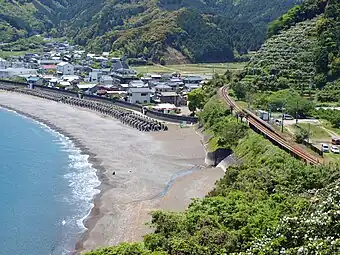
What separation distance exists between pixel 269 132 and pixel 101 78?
50.8 metres

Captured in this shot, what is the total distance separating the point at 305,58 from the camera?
6022 centimetres

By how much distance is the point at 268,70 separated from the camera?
61.8 m

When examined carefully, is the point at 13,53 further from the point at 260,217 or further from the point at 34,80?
the point at 260,217

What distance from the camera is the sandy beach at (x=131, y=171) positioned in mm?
32625

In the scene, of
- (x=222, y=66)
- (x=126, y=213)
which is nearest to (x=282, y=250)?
(x=126, y=213)

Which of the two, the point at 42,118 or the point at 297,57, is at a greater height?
the point at 297,57

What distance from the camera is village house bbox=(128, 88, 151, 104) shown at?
240ft

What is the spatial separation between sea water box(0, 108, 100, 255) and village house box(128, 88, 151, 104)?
17.1 meters

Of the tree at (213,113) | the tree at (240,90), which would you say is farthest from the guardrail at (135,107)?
the tree at (240,90)

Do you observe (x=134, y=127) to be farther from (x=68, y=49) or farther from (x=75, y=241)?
(x=68, y=49)

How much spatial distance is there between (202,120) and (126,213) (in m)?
25.3

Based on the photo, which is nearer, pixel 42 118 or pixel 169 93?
pixel 42 118

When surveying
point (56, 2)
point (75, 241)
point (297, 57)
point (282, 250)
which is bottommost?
point (75, 241)

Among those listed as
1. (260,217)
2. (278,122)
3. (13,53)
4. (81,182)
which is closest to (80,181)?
(81,182)
